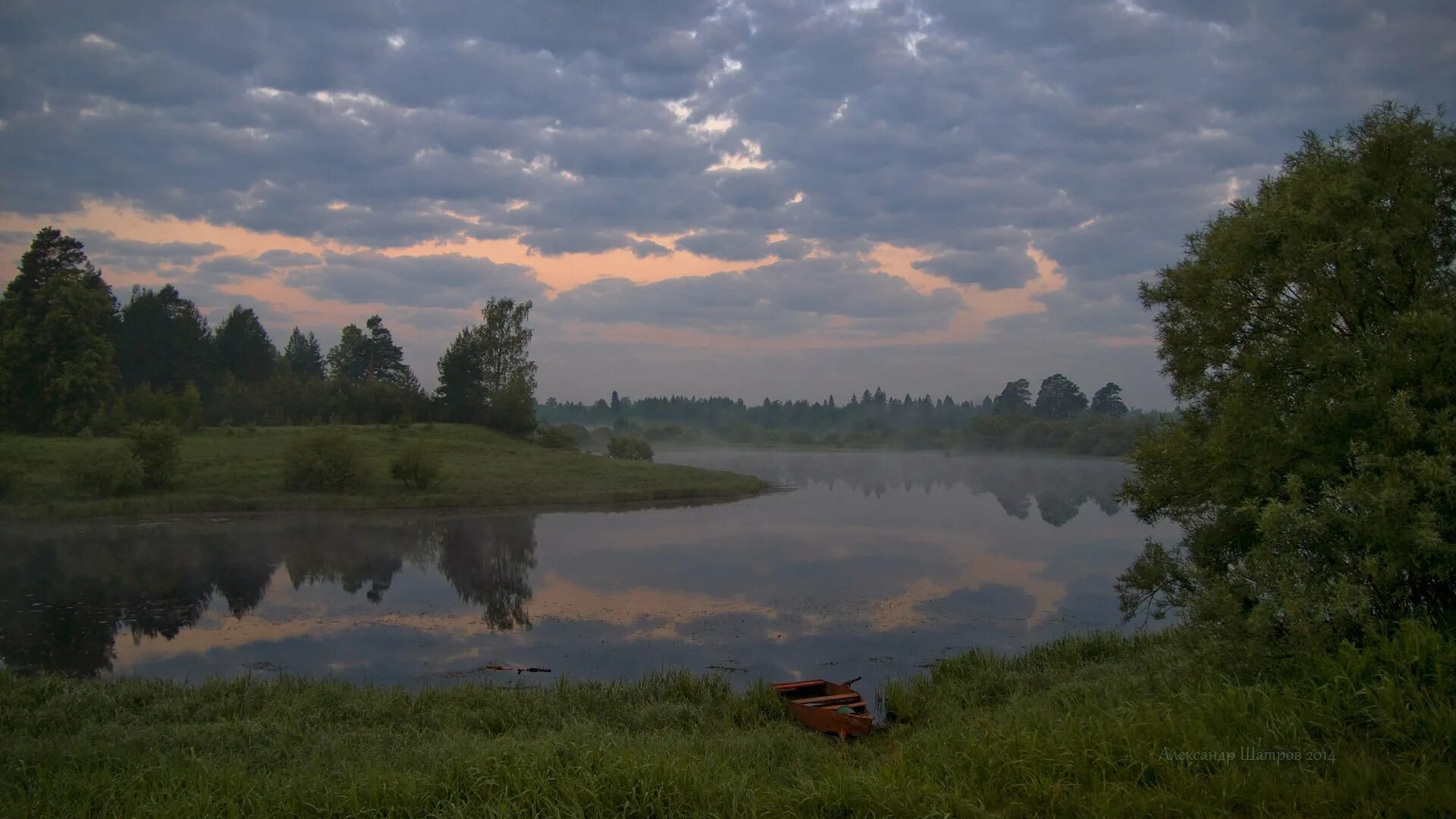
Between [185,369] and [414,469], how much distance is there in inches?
1379

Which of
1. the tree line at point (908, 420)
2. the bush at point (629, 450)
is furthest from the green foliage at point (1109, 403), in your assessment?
the bush at point (629, 450)

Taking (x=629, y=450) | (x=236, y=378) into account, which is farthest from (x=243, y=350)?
(x=629, y=450)

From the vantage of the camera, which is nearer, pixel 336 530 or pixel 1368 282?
pixel 1368 282

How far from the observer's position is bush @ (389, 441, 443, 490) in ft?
131

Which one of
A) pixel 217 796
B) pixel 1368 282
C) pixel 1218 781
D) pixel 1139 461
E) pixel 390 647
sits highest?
pixel 1368 282

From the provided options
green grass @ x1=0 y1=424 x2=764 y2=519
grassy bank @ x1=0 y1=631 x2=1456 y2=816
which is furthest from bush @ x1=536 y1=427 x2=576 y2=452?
grassy bank @ x1=0 y1=631 x2=1456 y2=816

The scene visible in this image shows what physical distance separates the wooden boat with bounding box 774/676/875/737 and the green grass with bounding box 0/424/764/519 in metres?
29.9

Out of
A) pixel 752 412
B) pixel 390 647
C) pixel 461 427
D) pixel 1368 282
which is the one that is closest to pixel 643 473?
pixel 461 427

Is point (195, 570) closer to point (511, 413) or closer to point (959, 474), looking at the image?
point (511, 413)

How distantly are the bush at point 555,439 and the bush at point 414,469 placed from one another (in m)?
22.2

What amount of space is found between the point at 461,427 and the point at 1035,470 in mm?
49769

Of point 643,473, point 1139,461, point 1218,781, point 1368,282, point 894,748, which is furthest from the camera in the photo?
point 643,473

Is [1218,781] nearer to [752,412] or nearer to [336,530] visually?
[336,530]

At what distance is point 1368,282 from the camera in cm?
816
